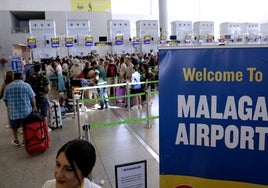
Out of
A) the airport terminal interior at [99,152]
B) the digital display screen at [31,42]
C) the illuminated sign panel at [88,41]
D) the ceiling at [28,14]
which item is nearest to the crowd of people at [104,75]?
the airport terminal interior at [99,152]

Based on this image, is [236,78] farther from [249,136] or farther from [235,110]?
[249,136]

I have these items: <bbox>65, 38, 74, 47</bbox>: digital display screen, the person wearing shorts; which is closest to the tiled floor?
the person wearing shorts

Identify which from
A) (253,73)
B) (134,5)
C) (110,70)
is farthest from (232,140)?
(134,5)

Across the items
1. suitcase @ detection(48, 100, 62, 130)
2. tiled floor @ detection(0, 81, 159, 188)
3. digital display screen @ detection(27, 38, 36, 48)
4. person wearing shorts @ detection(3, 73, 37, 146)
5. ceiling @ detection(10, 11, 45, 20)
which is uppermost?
Result: ceiling @ detection(10, 11, 45, 20)

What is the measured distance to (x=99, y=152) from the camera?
5.62 meters

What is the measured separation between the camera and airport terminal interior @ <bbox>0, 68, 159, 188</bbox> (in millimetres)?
4559

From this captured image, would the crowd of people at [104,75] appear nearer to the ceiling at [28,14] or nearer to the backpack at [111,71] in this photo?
the backpack at [111,71]

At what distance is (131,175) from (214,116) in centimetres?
Result: 102

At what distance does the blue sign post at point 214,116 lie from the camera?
1.96 m

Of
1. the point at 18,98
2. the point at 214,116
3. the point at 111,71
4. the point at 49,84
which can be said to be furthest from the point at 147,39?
the point at 214,116

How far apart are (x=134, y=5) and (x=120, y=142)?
95.2 feet

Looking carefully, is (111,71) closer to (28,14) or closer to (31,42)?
(31,42)

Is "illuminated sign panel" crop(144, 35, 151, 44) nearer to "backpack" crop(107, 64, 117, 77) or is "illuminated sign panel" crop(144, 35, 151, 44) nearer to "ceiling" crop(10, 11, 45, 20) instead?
"backpack" crop(107, 64, 117, 77)

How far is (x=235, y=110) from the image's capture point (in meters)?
2.00
